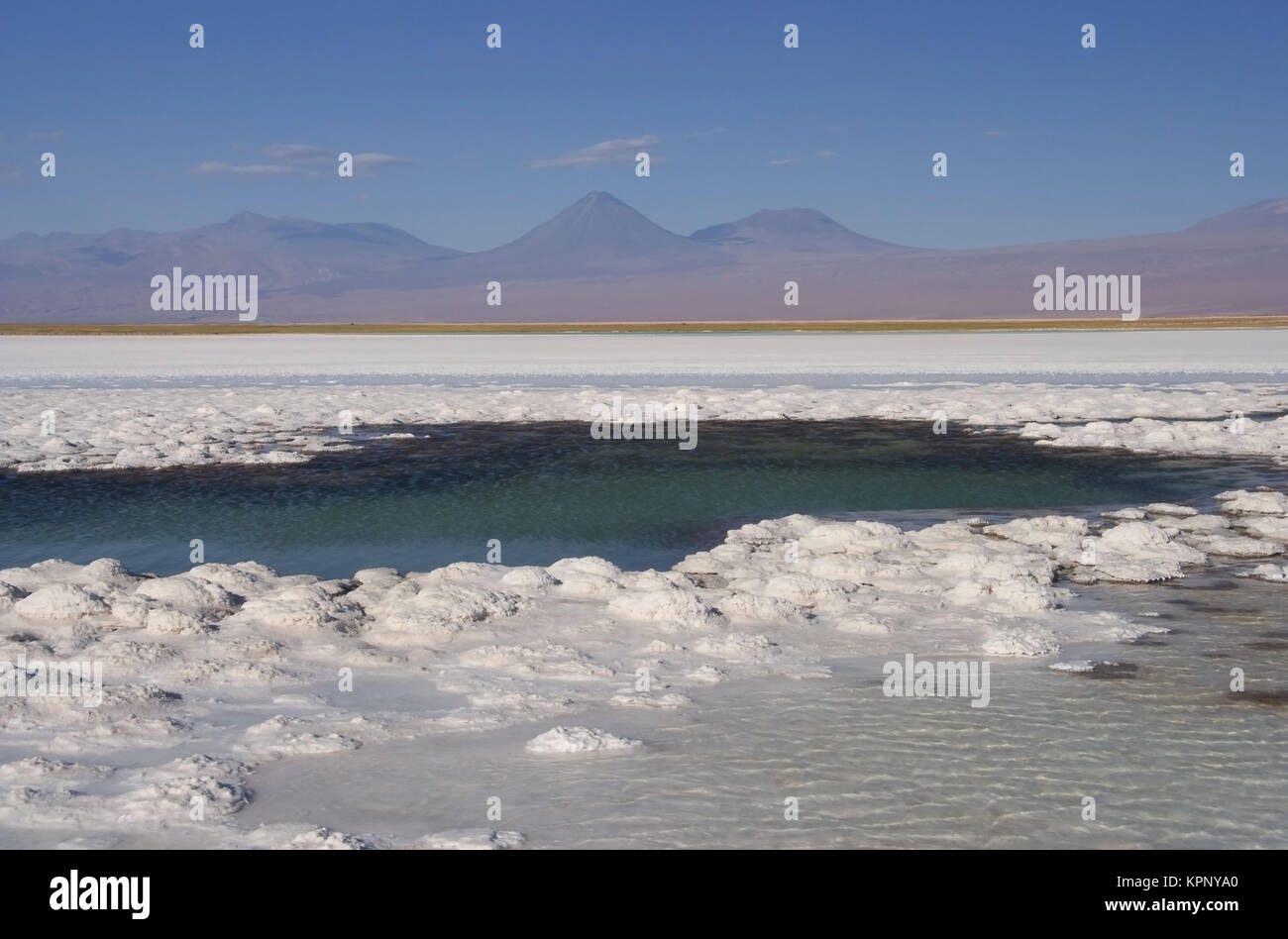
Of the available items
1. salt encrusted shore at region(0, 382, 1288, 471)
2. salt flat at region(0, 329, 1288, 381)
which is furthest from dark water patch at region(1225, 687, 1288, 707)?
salt flat at region(0, 329, 1288, 381)

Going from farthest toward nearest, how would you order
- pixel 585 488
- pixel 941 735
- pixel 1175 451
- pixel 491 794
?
pixel 1175 451
pixel 585 488
pixel 941 735
pixel 491 794

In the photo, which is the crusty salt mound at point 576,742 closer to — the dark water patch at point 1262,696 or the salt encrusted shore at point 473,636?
the salt encrusted shore at point 473,636

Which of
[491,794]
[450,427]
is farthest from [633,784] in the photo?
[450,427]

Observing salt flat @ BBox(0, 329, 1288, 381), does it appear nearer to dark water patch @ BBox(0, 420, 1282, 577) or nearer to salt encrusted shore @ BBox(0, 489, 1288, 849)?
dark water patch @ BBox(0, 420, 1282, 577)
